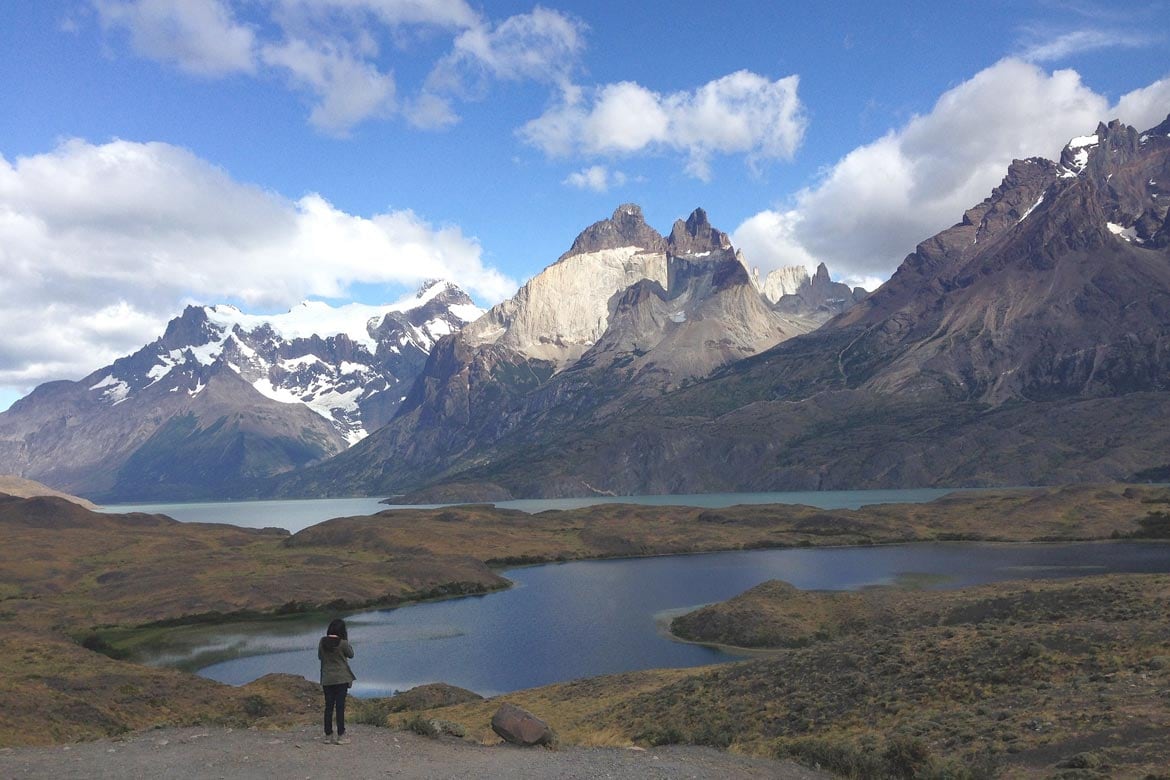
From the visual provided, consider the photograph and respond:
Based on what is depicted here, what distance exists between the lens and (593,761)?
1066 inches

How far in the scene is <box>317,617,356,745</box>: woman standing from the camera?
27.8 metres

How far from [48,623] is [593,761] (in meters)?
105

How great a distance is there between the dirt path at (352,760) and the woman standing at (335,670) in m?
1.09

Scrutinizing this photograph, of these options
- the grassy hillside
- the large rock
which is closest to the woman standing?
the large rock

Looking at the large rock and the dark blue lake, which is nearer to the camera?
the large rock

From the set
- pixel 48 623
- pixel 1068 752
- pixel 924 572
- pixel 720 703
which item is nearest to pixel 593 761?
pixel 1068 752

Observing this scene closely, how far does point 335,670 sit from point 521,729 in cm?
723

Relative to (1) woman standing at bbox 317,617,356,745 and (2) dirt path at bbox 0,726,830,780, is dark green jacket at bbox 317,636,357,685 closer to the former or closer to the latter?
(1) woman standing at bbox 317,617,356,745

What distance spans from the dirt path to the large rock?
0.84 meters

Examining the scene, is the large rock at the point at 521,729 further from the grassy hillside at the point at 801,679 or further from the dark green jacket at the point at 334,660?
the dark green jacket at the point at 334,660

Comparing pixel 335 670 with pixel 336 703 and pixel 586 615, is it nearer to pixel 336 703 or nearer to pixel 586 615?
pixel 336 703

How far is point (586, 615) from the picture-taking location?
349 ft

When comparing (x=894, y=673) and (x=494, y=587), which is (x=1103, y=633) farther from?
(x=494, y=587)

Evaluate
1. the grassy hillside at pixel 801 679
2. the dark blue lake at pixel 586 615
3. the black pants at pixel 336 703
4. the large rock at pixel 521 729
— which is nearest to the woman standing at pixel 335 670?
the black pants at pixel 336 703
